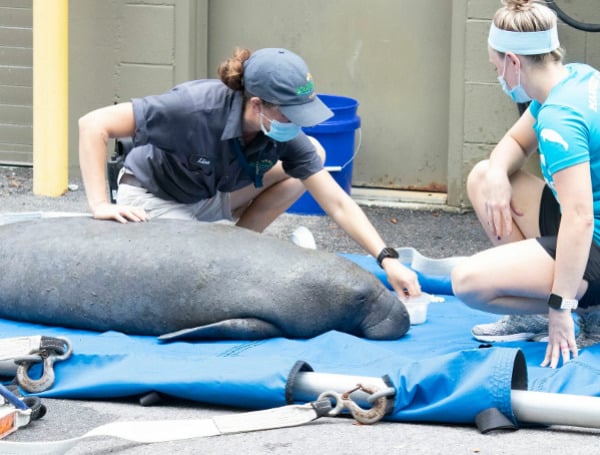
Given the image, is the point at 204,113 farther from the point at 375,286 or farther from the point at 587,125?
→ the point at 587,125

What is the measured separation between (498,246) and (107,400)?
1580mm

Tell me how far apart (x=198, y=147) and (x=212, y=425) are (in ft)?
5.63

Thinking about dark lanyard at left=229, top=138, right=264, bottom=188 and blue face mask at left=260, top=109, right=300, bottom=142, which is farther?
dark lanyard at left=229, top=138, right=264, bottom=188

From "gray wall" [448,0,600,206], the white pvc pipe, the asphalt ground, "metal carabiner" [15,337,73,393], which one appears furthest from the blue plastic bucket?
the white pvc pipe

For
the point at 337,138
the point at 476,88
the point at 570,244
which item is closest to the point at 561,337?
the point at 570,244

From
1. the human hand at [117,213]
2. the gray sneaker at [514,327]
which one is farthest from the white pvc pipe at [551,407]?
the human hand at [117,213]

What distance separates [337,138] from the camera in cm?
712

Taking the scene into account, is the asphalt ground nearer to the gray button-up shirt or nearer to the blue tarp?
the blue tarp

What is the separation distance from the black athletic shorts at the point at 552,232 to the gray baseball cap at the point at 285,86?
0.93 metres

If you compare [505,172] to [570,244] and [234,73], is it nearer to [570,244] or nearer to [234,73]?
[570,244]

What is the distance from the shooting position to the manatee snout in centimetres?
454

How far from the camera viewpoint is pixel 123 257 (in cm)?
460

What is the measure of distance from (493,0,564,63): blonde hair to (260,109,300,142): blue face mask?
986 millimetres

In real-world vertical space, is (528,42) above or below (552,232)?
above
